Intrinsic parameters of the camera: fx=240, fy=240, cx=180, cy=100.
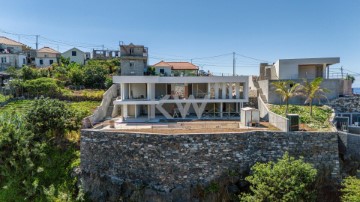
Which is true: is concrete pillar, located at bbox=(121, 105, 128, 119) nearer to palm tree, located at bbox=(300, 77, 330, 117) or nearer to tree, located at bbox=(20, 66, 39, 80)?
palm tree, located at bbox=(300, 77, 330, 117)

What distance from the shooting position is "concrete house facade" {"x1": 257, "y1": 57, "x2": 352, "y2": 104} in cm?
2759

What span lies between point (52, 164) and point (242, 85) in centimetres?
2260

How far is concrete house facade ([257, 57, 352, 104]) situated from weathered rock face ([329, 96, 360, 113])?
0.99 metres

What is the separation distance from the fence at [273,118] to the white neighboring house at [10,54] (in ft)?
167

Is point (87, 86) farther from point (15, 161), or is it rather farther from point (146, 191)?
point (146, 191)

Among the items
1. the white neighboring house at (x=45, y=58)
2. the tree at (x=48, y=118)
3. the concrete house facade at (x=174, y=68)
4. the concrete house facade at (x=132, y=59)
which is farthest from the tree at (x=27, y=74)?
the tree at (x=48, y=118)

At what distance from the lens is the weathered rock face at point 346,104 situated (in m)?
25.7

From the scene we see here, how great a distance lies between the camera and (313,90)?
22.8 m

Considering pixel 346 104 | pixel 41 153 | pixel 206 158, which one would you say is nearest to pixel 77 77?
pixel 41 153

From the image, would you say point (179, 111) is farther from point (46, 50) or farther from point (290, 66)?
point (46, 50)

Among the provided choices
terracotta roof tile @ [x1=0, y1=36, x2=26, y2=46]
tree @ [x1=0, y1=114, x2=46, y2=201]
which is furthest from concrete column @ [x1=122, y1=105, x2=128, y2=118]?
terracotta roof tile @ [x1=0, y1=36, x2=26, y2=46]

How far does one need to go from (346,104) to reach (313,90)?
6.58 m

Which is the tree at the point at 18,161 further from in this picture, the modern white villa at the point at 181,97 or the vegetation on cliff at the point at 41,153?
the modern white villa at the point at 181,97

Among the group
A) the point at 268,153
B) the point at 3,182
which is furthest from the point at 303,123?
the point at 3,182
